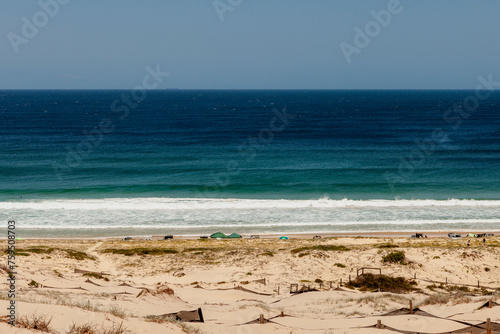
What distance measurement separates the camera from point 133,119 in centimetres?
12400

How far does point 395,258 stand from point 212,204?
974 inches

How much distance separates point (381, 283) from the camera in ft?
72.6

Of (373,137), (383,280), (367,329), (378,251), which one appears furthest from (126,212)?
(373,137)

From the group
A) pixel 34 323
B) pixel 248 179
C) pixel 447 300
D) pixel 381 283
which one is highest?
pixel 248 179

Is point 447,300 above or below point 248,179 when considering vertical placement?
below

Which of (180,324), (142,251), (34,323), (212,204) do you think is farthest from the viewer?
(212,204)

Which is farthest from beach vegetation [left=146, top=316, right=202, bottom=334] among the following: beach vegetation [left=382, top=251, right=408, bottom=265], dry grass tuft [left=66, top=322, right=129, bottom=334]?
beach vegetation [left=382, top=251, right=408, bottom=265]

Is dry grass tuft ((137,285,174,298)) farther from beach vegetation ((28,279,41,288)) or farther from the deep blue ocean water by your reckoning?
the deep blue ocean water

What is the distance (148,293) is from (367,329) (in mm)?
8263

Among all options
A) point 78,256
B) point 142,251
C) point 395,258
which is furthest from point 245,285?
point 78,256

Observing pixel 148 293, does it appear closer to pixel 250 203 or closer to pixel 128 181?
pixel 250 203

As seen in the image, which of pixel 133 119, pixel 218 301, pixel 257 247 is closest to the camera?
pixel 218 301

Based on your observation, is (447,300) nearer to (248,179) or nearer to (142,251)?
(142,251)

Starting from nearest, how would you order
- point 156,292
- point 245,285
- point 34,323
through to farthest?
point 34,323, point 156,292, point 245,285
